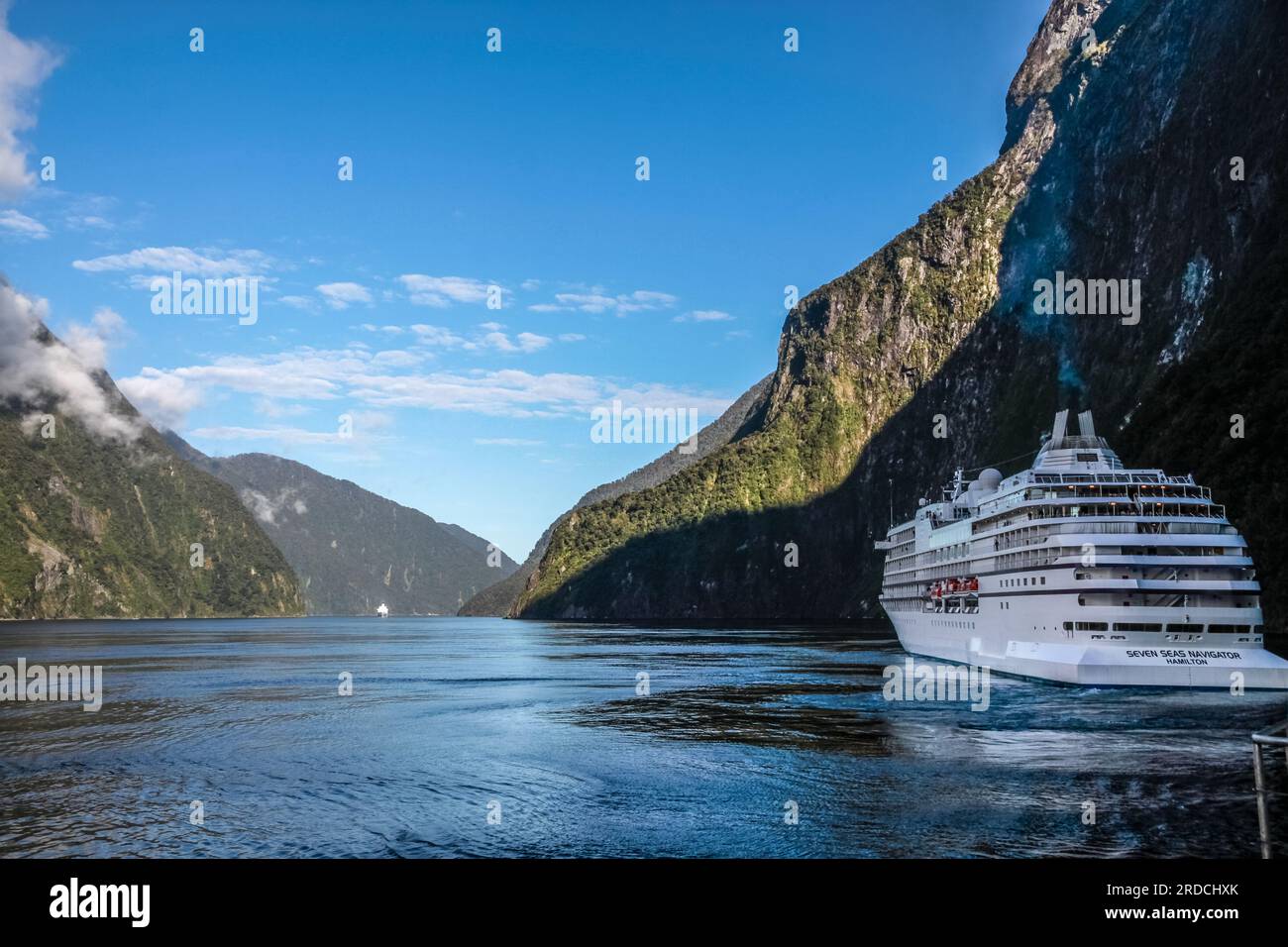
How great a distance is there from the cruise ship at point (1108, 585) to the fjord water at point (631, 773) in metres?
2.35

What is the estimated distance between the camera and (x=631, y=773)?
41812 mm

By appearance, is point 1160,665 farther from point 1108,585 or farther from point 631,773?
point 631,773

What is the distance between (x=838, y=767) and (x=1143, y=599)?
40232 millimetres

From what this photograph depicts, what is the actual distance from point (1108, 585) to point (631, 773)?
147 feet

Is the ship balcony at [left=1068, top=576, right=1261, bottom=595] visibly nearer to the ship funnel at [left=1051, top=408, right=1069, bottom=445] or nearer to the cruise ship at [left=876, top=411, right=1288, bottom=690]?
the cruise ship at [left=876, top=411, right=1288, bottom=690]

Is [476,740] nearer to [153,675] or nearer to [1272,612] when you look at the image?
[153,675]

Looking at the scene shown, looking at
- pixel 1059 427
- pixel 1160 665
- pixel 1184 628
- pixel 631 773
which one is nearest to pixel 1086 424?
pixel 1059 427

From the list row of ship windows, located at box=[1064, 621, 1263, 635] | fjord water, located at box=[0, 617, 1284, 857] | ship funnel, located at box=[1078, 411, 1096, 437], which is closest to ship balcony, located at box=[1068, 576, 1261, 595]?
row of ship windows, located at box=[1064, 621, 1263, 635]

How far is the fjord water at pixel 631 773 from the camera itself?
29688 mm

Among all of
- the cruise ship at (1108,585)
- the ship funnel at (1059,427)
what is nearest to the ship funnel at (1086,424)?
the ship funnel at (1059,427)

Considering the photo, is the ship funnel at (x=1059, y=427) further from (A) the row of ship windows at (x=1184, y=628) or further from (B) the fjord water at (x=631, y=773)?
(A) the row of ship windows at (x=1184, y=628)

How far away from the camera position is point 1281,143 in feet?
611

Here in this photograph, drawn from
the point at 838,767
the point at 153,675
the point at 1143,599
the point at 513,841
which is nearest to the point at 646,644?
the point at 153,675
